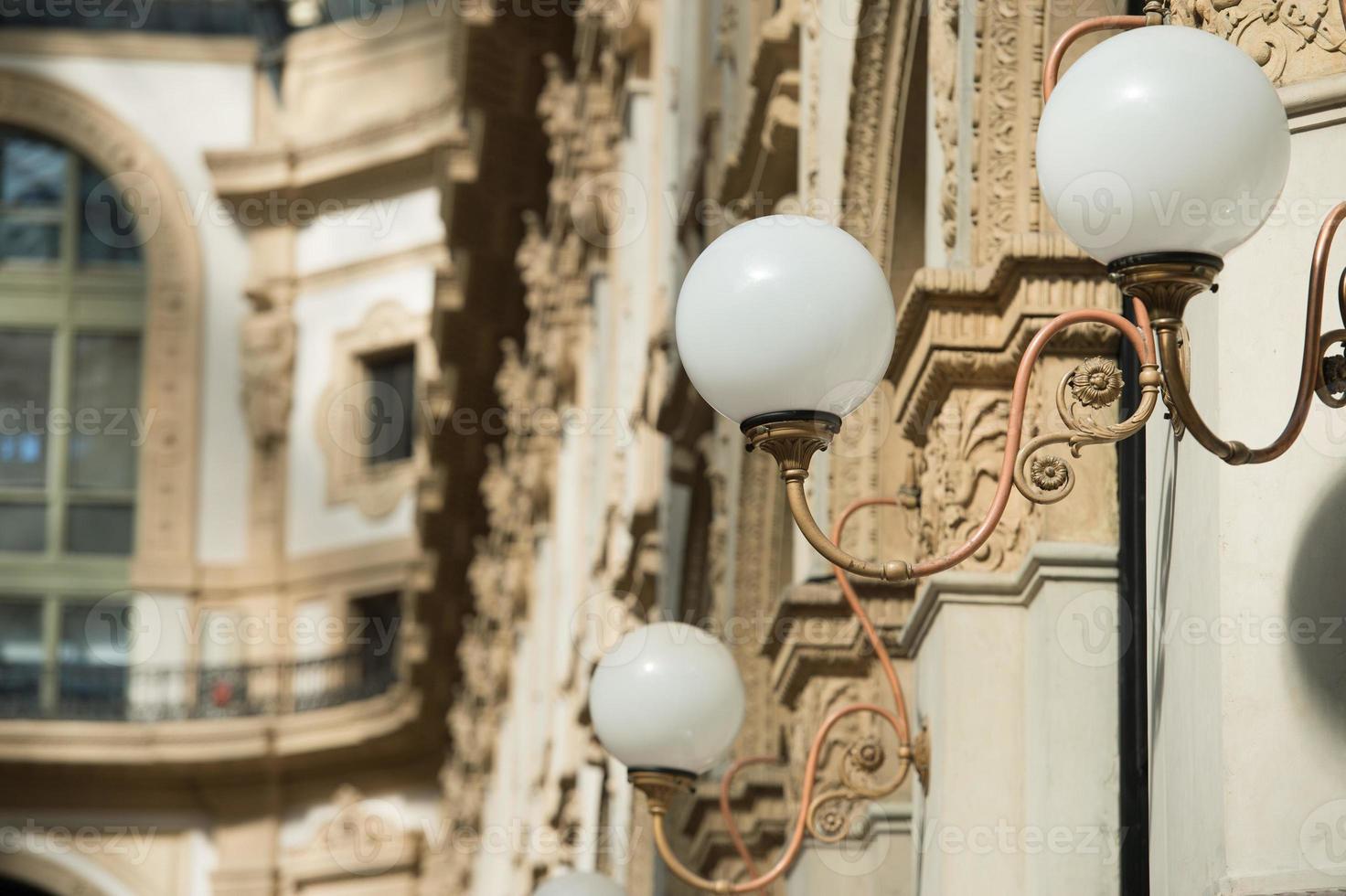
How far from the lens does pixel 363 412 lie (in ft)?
110

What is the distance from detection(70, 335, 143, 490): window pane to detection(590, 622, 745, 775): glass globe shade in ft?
98.5

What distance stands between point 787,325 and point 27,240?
112ft

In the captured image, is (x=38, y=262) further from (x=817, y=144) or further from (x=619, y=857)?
(x=817, y=144)

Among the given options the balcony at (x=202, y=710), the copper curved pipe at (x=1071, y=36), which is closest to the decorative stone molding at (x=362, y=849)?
the balcony at (x=202, y=710)

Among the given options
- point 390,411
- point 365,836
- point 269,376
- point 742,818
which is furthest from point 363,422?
point 742,818

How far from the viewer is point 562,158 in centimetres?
1931

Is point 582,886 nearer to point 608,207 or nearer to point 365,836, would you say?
point 608,207

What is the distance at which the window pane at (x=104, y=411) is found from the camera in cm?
3497

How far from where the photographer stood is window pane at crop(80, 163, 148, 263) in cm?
3550

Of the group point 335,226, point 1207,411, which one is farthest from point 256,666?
point 1207,411

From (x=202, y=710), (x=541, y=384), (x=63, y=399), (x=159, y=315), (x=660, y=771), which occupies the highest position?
(x=159, y=315)

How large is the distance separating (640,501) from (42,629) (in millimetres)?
23567

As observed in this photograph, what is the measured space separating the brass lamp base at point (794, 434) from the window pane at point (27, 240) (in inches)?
1336

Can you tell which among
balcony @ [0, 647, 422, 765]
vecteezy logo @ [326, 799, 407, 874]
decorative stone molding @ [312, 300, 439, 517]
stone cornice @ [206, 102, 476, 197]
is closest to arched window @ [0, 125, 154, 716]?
balcony @ [0, 647, 422, 765]
